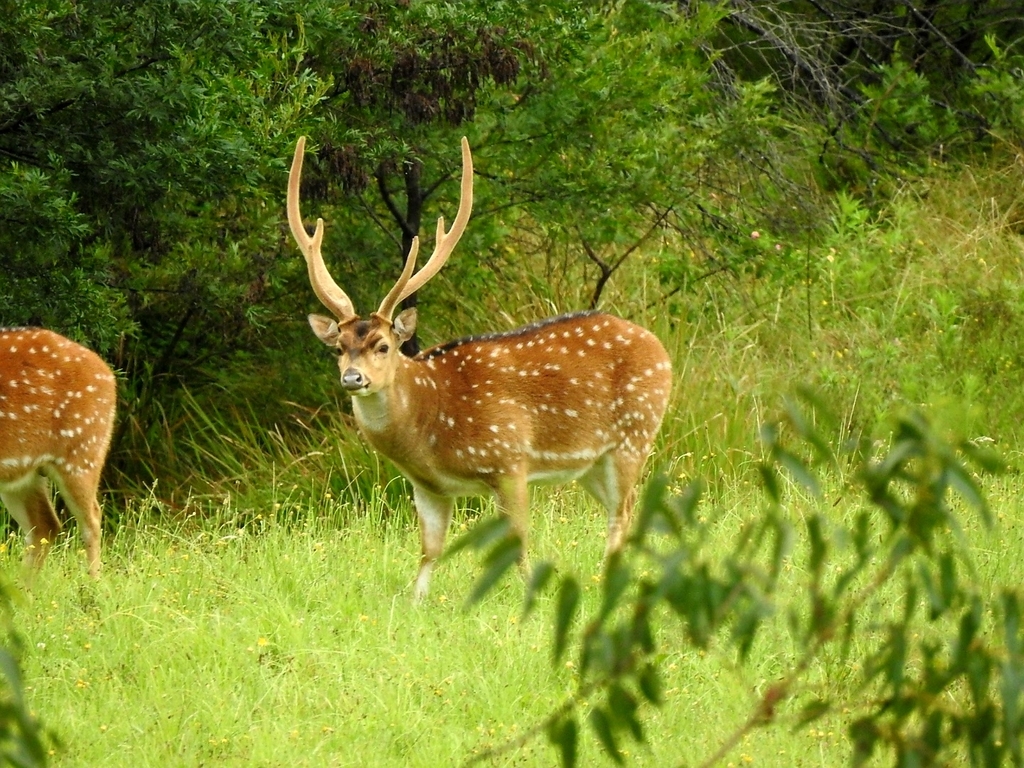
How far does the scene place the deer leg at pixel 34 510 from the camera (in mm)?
7941

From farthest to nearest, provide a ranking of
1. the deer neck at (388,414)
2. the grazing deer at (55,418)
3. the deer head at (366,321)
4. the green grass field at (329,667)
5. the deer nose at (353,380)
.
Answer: the grazing deer at (55,418), the deer neck at (388,414), the deer head at (366,321), the deer nose at (353,380), the green grass field at (329,667)

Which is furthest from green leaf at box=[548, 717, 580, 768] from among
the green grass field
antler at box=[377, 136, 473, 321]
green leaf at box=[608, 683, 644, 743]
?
antler at box=[377, 136, 473, 321]

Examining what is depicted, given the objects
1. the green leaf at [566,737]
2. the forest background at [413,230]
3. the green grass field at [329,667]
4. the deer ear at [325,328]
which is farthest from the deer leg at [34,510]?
the green leaf at [566,737]

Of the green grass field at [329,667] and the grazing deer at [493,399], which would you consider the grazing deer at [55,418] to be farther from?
the grazing deer at [493,399]

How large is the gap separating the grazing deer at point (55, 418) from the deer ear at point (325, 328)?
1311 millimetres

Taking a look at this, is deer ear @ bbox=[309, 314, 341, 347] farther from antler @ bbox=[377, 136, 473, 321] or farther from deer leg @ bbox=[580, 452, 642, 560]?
deer leg @ bbox=[580, 452, 642, 560]

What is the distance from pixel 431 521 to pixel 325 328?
0.97 m

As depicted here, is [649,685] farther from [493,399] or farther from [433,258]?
[433,258]

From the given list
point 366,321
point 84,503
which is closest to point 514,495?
point 366,321

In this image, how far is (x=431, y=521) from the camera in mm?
7117

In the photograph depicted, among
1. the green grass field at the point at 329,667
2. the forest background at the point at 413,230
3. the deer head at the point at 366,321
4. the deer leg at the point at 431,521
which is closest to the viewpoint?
the green grass field at the point at 329,667

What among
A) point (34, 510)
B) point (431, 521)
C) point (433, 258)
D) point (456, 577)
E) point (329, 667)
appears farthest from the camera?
point (34, 510)

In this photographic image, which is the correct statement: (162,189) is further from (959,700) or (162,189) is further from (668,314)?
(959,700)

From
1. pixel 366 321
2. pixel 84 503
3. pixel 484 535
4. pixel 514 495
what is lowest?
pixel 84 503
